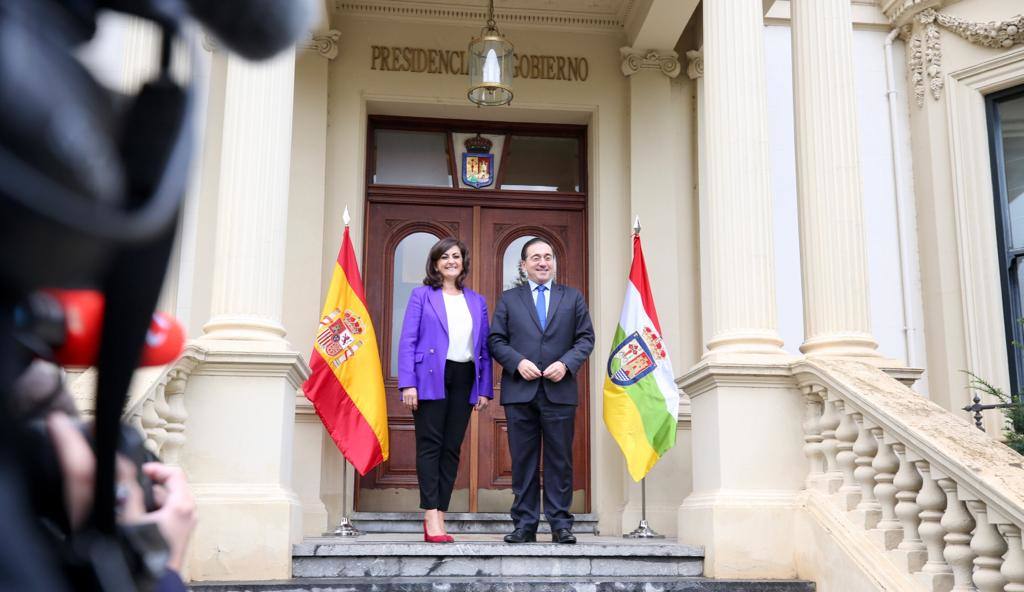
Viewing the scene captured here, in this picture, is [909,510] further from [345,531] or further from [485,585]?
[345,531]

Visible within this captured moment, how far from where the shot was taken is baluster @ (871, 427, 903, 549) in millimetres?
5000

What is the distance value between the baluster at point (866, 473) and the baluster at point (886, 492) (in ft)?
0.13

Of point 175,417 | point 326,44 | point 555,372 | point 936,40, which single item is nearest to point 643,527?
point 555,372

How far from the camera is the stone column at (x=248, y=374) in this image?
546 centimetres

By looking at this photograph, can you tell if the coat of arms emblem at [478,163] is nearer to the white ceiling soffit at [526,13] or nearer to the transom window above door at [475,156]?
the transom window above door at [475,156]

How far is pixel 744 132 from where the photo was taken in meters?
6.36

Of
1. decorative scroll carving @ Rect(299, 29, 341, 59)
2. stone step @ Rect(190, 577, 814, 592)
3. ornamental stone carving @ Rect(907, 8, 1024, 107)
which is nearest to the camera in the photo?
stone step @ Rect(190, 577, 814, 592)

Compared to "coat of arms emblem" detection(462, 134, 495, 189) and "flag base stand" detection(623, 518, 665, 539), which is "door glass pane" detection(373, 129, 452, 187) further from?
"flag base stand" detection(623, 518, 665, 539)

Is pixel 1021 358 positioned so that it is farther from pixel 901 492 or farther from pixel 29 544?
pixel 29 544

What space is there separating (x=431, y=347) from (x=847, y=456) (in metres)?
2.46

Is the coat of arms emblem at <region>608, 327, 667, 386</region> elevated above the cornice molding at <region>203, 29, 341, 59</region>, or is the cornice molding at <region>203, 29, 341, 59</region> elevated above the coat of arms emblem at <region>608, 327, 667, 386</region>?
the cornice molding at <region>203, 29, 341, 59</region>

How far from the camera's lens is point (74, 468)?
73 cm

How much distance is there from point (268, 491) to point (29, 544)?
5.07m

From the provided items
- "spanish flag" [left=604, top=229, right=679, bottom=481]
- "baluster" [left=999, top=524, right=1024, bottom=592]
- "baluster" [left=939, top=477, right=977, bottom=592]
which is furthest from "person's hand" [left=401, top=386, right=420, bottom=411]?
"baluster" [left=999, top=524, right=1024, bottom=592]
